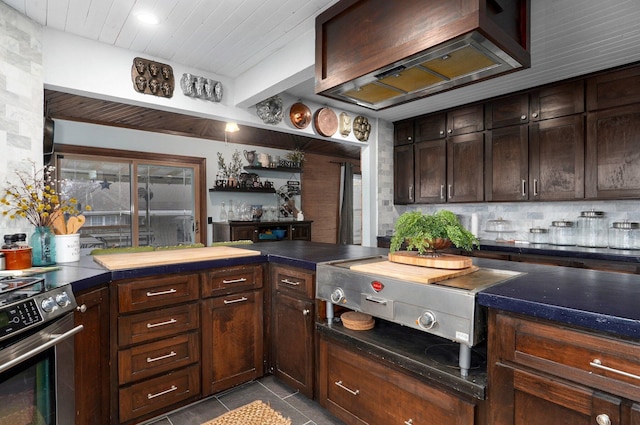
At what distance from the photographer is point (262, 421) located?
1938 mm

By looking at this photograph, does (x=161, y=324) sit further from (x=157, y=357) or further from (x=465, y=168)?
(x=465, y=168)

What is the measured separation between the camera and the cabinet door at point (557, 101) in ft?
10.5

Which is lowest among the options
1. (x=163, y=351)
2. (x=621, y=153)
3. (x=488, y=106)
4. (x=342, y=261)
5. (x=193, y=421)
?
(x=193, y=421)

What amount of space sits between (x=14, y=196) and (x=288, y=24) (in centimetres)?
204

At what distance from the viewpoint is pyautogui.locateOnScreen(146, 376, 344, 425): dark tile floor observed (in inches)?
77.6

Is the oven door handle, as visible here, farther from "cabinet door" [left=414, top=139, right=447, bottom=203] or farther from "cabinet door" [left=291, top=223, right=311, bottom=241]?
"cabinet door" [left=291, top=223, right=311, bottom=241]

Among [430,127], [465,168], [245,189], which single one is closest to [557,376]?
[465,168]

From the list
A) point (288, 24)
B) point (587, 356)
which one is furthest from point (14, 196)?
point (587, 356)

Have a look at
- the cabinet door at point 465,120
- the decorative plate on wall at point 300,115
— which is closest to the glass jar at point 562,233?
the cabinet door at point 465,120

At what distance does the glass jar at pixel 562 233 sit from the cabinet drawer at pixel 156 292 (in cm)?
352

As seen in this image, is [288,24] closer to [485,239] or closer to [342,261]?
[342,261]

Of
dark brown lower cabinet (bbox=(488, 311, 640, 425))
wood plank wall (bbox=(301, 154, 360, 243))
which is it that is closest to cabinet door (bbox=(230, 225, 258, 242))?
wood plank wall (bbox=(301, 154, 360, 243))

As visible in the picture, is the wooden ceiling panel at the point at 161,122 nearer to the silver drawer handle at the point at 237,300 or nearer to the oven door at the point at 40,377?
the silver drawer handle at the point at 237,300

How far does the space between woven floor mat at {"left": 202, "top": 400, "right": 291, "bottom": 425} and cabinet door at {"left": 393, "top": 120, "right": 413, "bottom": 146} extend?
11.9 feet
